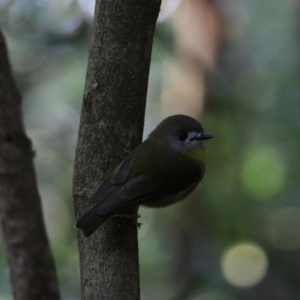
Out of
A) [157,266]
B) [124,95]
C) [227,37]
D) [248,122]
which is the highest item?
[227,37]

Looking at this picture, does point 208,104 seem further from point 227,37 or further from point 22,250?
point 22,250

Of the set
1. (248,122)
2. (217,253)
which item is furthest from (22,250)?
A: (248,122)

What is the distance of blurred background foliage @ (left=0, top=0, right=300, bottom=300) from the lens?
5020 millimetres

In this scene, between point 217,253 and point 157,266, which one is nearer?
point 217,253

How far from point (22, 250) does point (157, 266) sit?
254 cm

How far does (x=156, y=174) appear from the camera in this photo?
3.01 m

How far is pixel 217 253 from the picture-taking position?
4.82 meters

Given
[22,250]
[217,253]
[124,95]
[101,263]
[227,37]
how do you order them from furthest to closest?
[227,37]
[217,253]
[22,250]
[124,95]
[101,263]

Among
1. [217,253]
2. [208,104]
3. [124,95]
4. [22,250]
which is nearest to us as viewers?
[124,95]

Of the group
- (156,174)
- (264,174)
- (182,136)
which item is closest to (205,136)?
(182,136)

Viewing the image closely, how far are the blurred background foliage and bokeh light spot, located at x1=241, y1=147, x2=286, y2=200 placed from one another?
12 mm

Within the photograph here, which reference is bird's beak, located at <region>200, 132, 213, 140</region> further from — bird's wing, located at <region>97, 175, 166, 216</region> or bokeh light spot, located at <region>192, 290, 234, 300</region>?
bokeh light spot, located at <region>192, 290, 234, 300</region>

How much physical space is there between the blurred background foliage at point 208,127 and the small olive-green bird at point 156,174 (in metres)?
1.71

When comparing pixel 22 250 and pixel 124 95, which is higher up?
pixel 124 95
